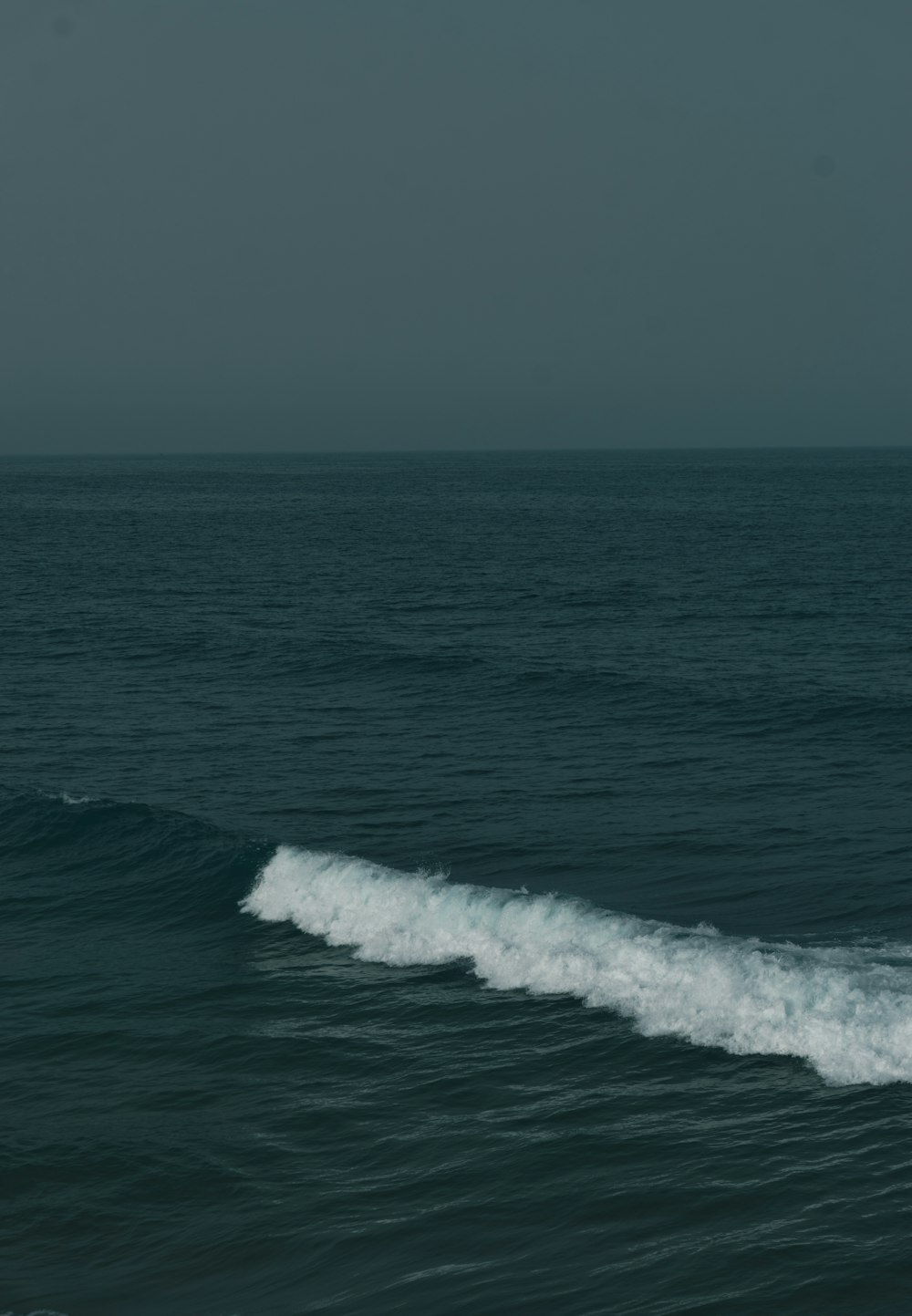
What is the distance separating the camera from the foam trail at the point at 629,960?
86.6ft

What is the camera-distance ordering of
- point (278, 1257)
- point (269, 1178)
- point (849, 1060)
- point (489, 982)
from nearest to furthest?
point (278, 1257), point (269, 1178), point (849, 1060), point (489, 982)

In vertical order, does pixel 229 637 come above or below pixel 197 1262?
above

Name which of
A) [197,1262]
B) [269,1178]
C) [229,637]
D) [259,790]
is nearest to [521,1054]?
[269,1178]

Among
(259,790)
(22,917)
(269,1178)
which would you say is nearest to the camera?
(269,1178)

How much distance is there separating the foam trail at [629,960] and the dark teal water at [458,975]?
3.5 inches

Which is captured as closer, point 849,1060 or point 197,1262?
point 197,1262

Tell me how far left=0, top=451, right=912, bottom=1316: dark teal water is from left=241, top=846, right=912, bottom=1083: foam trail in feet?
0.29

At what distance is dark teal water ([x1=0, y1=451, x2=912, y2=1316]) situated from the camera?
2088 cm

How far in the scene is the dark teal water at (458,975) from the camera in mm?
20875

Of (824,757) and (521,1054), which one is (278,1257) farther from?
(824,757)

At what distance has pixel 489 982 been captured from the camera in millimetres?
31031

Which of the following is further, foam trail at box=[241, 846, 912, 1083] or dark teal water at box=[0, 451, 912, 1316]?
foam trail at box=[241, 846, 912, 1083]

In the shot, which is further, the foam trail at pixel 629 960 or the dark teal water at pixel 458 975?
the foam trail at pixel 629 960

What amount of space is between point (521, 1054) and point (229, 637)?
4769cm
